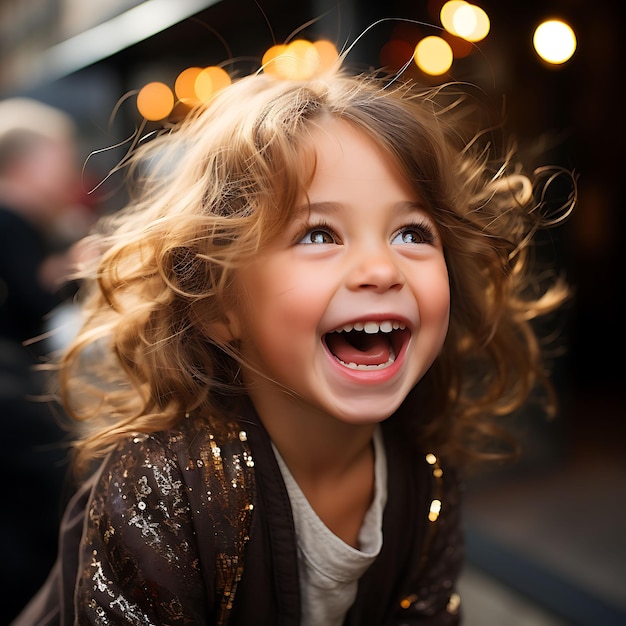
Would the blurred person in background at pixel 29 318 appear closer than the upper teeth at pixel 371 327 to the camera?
No

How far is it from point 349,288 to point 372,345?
126 mm

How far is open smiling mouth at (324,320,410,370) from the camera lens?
901 millimetres

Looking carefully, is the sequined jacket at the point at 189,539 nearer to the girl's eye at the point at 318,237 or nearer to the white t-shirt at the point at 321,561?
the white t-shirt at the point at 321,561

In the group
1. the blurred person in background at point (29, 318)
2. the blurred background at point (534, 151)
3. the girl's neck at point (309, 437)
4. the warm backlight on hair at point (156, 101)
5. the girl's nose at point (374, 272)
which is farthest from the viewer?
the warm backlight on hair at point (156, 101)

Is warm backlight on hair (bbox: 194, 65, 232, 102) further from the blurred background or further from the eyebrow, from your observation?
the eyebrow

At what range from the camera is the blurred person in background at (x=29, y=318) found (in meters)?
1.83

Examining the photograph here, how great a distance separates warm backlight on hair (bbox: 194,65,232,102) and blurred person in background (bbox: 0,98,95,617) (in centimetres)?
60

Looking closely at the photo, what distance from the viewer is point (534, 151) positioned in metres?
1.64

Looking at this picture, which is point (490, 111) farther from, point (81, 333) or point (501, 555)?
point (501, 555)

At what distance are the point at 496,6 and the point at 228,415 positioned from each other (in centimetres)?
158

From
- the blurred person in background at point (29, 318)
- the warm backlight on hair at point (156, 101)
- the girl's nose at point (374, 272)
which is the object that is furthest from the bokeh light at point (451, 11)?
the warm backlight on hair at point (156, 101)

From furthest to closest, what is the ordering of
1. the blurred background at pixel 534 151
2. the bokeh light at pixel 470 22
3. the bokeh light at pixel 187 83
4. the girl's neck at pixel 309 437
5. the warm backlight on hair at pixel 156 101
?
the bokeh light at pixel 187 83 < the warm backlight on hair at pixel 156 101 < the blurred background at pixel 534 151 < the bokeh light at pixel 470 22 < the girl's neck at pixel 309 437

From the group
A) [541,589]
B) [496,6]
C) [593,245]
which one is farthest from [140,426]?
[593,245]

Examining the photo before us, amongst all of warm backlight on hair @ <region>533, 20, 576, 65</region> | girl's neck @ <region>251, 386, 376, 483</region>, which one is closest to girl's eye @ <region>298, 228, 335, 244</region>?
girl's neck @ <region>251, 386, 376, 483</region>
